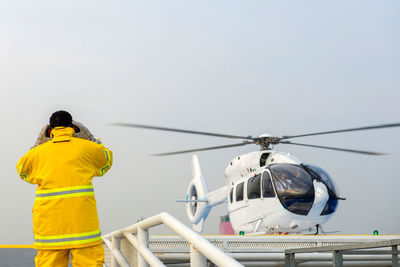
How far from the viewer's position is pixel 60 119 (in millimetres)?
3865

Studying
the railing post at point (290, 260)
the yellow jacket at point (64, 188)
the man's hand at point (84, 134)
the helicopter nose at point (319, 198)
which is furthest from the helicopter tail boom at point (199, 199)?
the yellow jacket at point (64, 188)

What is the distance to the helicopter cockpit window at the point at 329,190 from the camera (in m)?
13.9

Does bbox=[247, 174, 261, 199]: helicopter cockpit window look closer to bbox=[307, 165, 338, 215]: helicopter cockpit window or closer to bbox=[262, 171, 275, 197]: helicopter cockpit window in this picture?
bbox=[262, 171, 275, 197]: helicopter cockpit window

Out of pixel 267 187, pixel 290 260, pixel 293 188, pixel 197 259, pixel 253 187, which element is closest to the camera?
pixel 197 259

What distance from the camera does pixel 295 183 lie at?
1356 cm

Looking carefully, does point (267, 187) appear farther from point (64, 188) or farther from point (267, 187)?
point (64, 188)

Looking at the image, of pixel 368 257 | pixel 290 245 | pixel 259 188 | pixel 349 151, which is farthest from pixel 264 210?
pixel 368 257

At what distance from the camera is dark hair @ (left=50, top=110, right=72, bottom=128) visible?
3.87 metres

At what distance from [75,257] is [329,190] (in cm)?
1110

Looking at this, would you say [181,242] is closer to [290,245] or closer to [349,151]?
[290,245]

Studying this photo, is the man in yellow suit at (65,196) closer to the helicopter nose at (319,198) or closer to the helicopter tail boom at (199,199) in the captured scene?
the helicopter nose at (319,198)

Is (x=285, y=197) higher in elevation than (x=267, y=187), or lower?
lower

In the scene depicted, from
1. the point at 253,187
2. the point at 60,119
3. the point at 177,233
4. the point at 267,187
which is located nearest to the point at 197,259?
the point at 177,233

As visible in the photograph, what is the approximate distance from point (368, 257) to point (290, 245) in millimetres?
2042
